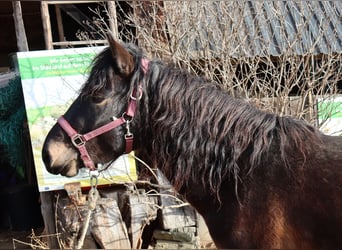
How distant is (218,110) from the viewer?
7.08ft

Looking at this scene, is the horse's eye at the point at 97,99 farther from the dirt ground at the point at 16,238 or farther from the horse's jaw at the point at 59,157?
the dirt ground at the point at 16,238

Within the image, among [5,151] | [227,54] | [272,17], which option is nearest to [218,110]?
[227,54]

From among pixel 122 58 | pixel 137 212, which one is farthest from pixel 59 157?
pixel 137 212

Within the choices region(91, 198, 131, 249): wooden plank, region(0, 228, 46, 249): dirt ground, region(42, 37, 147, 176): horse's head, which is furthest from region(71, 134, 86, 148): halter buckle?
region(0, 228, 46, 249): dirt ground

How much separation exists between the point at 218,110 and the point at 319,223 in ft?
2.38

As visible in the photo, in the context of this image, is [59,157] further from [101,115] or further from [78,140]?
[101,115]

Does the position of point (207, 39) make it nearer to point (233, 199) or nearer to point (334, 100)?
point (334, 100)

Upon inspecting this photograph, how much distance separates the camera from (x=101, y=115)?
2.18m

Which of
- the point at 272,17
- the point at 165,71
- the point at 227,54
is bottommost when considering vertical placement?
the point at 165,71

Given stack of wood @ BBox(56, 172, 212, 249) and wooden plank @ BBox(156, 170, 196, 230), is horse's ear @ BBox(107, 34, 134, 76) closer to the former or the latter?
stack of wood @ BBox(56, 172, 212, 249)

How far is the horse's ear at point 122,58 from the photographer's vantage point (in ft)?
6.82

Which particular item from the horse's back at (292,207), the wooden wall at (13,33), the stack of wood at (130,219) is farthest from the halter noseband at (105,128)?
the wooden wall at (13,33)

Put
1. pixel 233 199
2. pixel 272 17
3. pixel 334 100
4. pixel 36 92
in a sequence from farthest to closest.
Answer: pixel 272 17, pixel 334 100, pixel 36 92, pixel 233 199

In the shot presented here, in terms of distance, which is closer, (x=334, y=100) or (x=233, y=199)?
(x=233, y=199)
